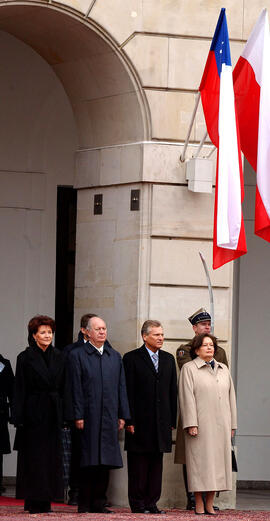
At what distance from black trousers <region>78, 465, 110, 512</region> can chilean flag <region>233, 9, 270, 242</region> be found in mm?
2617

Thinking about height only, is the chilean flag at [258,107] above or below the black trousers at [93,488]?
above

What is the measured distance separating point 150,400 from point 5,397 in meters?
1.89

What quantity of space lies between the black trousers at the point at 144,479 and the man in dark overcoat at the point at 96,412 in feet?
1.08

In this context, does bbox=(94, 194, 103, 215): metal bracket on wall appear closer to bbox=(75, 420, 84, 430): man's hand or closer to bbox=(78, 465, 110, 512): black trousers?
bbox=(75, 420, 84, 430): man's hand

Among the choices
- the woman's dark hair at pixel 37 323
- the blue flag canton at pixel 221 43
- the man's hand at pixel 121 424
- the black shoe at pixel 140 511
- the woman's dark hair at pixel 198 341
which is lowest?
the black shoe at pixel 140 511

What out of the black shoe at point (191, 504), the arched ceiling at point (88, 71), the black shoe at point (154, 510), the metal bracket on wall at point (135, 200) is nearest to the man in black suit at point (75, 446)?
the black shoe at point (154, 510)

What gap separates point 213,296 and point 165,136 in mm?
1640

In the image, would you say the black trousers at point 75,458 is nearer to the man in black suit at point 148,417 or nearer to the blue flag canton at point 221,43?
the man in black suit at point 148,417

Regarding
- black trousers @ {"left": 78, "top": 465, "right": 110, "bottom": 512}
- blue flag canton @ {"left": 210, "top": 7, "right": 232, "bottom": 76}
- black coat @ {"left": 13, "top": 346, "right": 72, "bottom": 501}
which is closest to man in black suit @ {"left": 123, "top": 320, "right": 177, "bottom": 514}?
black trousers @ {"left": 78, "top": 465, "right": 110, "bottom": 512}

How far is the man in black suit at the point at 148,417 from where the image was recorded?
44.3 ft

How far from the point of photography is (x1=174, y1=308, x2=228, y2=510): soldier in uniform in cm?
1391

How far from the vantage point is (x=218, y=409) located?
1355 cm

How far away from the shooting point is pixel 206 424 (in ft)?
44.2

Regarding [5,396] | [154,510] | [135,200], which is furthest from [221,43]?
[154,510]
